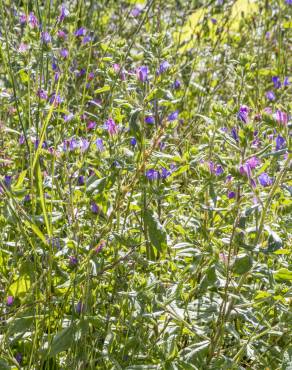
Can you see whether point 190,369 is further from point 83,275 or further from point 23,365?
point 23,365

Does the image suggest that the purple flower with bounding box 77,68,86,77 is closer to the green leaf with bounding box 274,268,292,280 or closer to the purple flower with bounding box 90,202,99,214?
the purple flower with bounding box 90,202,99,214

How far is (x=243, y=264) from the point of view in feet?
4.69

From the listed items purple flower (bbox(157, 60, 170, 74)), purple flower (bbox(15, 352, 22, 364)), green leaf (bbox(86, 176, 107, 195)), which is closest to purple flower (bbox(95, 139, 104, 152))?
green leaf (bbox(86, 176, 107, 195))

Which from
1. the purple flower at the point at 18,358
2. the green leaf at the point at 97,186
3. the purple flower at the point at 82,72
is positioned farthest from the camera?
the purple flower at the point at 82,72

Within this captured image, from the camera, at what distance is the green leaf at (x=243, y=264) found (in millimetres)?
1424

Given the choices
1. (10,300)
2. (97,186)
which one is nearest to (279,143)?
(97,186)

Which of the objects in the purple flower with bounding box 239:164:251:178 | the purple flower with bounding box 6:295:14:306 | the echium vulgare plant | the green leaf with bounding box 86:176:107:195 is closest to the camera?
the purple flower with bounding box 239:164:251:178

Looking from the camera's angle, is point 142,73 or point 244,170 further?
point 142,73

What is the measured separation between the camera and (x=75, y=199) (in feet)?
5.68

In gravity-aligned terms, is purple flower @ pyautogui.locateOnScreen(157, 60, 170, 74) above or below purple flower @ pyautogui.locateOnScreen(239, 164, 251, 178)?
above

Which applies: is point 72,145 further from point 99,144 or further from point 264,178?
point 264,178

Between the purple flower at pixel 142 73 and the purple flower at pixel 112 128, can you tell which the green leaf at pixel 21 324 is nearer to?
the purple flower at pixel 112 128

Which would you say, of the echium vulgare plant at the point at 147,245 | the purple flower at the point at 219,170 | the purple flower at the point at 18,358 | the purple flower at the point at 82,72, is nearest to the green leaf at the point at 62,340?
the echium vulgare plant at the point at 147,245

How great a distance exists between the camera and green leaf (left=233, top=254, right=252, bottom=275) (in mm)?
1424
